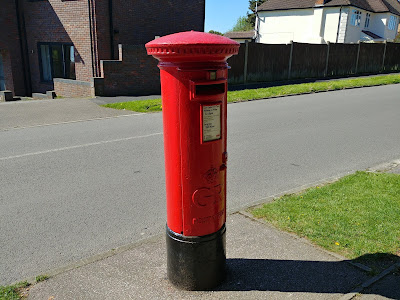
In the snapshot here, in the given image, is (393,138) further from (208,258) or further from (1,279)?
(1,279)

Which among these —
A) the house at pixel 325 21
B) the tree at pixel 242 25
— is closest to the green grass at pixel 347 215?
the house at pixel 325 21

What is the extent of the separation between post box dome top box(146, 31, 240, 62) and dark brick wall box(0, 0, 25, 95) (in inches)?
742

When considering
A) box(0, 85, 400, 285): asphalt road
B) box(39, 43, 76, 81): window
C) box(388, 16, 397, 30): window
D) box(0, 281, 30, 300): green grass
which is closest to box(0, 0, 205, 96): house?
box(39, 43, 76, 81): window

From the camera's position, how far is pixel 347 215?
4.31 meters

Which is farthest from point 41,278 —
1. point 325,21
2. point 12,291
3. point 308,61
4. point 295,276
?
point 325,21

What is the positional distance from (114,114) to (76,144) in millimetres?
3802

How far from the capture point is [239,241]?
12.7 ft

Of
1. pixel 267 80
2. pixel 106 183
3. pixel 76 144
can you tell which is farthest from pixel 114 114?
pixel 267 80

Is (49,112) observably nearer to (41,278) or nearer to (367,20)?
(41,278)

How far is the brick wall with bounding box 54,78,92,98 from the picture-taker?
1572cm

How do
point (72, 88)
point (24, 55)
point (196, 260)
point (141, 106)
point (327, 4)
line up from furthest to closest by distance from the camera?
1. point (327, 4)
2. point (24, 55)
3. point (72, 88)
4. point (141, 106)
5. point (196, 260)

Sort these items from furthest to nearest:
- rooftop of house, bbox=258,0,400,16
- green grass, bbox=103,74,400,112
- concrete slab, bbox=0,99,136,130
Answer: rooftop of house, bbox=258,0,400,16 → green grass, bbox=103,74,400,112 → concrete slab, bbox=0,99,136,130

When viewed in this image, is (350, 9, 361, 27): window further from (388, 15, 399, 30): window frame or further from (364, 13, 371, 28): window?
(388, 15, 399, 30): window frame

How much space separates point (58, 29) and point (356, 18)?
35651mm
